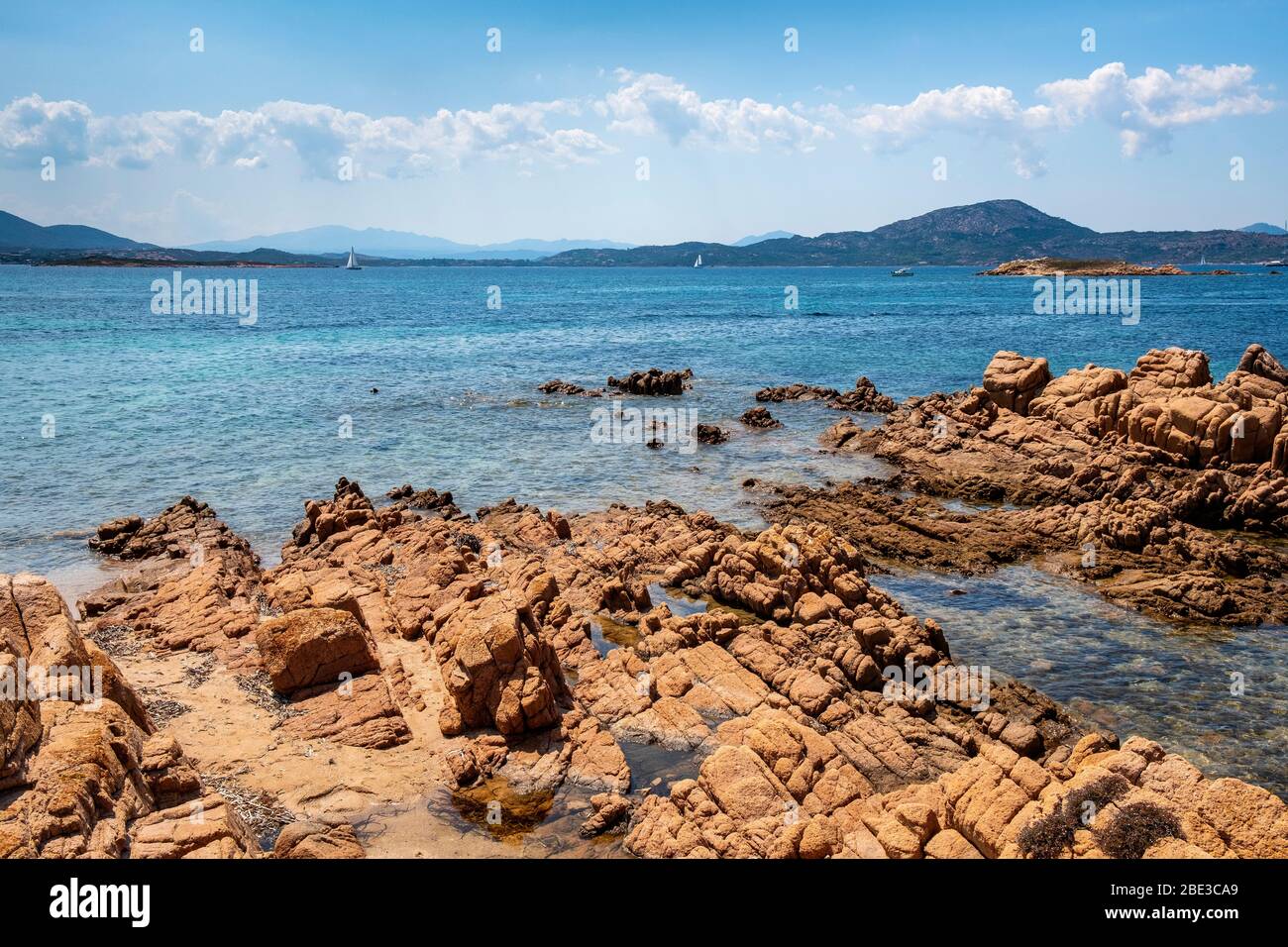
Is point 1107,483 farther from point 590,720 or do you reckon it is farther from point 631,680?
point 590,720

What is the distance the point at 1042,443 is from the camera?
36469mm

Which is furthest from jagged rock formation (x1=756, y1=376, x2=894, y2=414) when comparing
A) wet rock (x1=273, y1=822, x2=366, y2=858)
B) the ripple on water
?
wet rock (x1=273, y1=822, x2=366, y2=858)

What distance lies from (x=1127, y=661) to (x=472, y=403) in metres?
42.1

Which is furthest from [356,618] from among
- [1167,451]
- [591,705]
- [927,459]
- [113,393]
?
[113,393]

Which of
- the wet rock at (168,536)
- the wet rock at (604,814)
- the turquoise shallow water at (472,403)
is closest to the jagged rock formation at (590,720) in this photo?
the wet rock at (604,814)

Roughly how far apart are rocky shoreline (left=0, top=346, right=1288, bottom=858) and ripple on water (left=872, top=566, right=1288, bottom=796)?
1.07 metres

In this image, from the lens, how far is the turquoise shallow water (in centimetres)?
2930

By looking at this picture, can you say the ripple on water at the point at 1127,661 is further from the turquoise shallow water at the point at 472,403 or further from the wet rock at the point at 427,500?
the wet rock at the point at 427,500

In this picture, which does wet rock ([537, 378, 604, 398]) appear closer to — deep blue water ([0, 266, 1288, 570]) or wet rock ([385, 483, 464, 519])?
deep blue water ([0, 266, 1288, 570])

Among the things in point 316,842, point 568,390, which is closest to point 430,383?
point 568,390

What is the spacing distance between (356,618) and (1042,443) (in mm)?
28833

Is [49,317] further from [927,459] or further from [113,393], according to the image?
[927,459]

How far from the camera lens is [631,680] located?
18.6 meters
